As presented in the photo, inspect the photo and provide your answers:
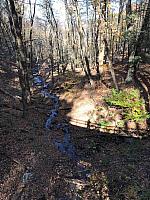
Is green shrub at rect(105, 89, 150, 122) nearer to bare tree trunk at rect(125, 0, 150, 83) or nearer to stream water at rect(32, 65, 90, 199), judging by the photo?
bare tree trunk at rect(125, 0, 150, 83)

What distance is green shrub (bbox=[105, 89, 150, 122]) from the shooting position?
2183cm

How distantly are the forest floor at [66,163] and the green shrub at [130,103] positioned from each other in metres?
2.32

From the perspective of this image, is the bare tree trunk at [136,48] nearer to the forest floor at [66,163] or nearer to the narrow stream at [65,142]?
the forest floor at [66,163]

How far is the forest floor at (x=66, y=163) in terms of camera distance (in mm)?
12297

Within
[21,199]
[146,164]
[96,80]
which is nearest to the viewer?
[21,199]

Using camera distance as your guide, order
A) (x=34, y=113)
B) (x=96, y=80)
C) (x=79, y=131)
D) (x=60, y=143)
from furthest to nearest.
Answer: (x=96, y=80)
(x=34, y=113)
(x=79, y=131)
(x=60, y=143)

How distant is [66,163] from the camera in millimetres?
15016

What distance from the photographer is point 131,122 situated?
2148cm

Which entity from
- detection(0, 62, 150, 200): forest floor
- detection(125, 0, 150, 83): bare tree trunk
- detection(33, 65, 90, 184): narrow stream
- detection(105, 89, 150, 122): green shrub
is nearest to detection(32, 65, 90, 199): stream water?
detection(33, 65, 90, 184): narrow stream

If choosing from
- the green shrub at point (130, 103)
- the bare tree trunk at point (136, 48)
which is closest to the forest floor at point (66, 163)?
the green shrub at point (130, 103)

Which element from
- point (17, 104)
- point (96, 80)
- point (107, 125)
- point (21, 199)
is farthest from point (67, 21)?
point (21, 199)

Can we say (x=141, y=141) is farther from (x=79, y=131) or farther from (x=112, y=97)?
(x=112, y=97)

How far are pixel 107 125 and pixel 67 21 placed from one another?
35.8 metres

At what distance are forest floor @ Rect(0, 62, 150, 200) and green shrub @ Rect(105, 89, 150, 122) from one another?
2.32 meters
